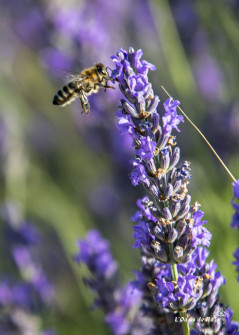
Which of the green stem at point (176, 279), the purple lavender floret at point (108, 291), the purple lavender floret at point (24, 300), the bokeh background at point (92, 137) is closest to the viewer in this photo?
the green stem at point (176, 279)

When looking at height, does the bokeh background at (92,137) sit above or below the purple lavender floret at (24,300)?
above

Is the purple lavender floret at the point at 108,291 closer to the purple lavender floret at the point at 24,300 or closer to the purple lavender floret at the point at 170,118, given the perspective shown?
the purple lavender floret at the point at 24,300

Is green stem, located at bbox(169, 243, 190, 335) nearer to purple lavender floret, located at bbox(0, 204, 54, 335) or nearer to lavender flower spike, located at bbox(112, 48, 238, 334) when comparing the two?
lavender flower spike, located at bbox(112, 48, 238, 334)

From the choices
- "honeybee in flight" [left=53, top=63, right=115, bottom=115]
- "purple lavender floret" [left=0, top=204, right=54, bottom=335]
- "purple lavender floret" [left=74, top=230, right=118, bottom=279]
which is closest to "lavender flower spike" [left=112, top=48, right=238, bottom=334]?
"purple lavender floret" [left=74, top=230, right=118, bottom=279]

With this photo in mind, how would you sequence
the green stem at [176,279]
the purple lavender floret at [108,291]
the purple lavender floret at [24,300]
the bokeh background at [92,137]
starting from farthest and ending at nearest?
the bokeh background at [92,137] → the purple lavender floret at [24,300] → the purple lavender floret at [108,291] → the green stem at [176,279]

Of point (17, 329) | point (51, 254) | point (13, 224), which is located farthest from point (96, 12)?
point (17, 329)

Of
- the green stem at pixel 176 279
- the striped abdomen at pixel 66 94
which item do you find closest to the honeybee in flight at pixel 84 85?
the striped abdomen at pixel 66 94
